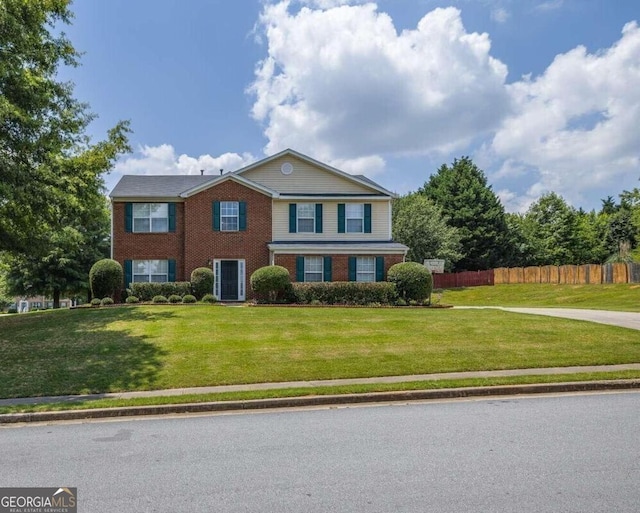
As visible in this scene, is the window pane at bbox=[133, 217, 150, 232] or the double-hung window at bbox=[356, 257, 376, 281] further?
the window pane at bbox=[133, 217, 150, 232]

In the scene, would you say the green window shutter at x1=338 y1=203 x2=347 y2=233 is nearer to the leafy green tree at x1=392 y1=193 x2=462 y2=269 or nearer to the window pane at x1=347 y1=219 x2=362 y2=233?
the window pane at x1=347 y1=219 x2=362 y2=233

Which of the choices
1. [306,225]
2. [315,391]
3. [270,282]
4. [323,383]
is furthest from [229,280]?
[315,391]

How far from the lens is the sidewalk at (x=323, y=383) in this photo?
28.8ft

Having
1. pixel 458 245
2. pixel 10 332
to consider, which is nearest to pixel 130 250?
pixel 10 332

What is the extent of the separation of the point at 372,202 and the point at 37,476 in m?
22.6

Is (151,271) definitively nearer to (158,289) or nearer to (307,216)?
(158,289)

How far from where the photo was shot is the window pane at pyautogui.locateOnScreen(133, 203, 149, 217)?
2523cm

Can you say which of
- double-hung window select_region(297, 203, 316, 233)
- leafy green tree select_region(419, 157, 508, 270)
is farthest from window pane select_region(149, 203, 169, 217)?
leafy green tree select_region(419, 157, 508, 270)

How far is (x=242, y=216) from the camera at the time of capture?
25.4 m

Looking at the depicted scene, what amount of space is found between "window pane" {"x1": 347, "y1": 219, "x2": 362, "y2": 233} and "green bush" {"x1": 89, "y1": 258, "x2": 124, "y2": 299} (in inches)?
452

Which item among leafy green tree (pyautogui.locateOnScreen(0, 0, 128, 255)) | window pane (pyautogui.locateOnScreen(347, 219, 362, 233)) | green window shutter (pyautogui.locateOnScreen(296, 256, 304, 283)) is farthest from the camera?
window pane (pyautogui.locateOnScreen(347, 219, 362, 233))

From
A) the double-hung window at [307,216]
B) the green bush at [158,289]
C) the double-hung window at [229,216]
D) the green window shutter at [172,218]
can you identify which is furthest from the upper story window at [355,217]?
the green window shutter at [172,218]

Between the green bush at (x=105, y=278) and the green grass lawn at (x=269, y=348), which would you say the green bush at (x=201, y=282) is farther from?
the green grass lawn at (x=269, y=348)

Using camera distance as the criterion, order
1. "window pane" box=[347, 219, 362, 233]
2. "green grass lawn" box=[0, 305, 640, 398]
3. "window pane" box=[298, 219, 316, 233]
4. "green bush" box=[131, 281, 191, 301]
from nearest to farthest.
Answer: "green grass lawn" box=[0, 305, 640, 398] < "green bush" box=[131, 281, 191, 301] < "window pane" box=[298, 219, 316, 233] < "window pane" box=[347, 219, 362, 233]
